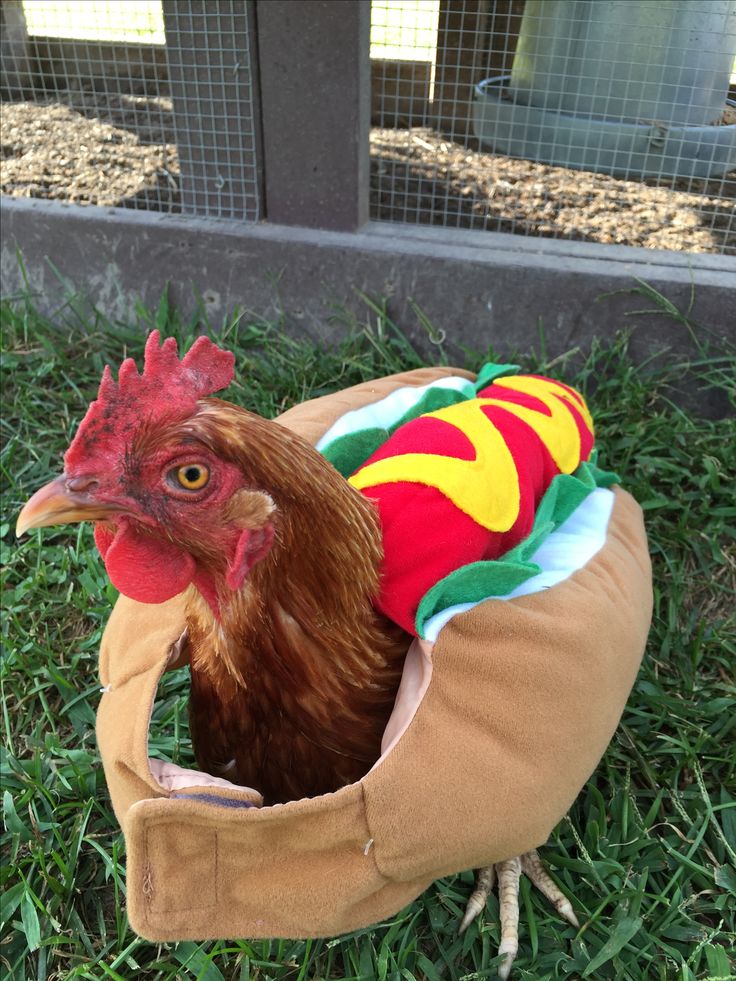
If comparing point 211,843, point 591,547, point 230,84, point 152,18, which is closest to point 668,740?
point 591,547

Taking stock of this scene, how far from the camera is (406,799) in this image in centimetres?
114

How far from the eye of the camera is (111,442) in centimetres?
104

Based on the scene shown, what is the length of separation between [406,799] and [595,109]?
7.67 ft

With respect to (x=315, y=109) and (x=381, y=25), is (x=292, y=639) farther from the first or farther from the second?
(x=381, y=25)

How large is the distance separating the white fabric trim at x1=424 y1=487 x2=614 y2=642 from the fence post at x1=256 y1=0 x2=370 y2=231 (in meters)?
1.31

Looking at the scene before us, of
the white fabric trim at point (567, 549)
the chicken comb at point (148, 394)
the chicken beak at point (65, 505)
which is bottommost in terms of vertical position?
the white fabric trim at point (567, 549)

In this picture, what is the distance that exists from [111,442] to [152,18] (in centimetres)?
331

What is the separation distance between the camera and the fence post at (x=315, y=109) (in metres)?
2.32

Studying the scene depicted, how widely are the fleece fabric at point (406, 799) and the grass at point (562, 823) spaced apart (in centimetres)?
26

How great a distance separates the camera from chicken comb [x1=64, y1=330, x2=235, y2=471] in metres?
1.04

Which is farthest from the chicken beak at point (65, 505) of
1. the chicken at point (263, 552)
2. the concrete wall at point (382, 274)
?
the concrete wall at point (382, 274)

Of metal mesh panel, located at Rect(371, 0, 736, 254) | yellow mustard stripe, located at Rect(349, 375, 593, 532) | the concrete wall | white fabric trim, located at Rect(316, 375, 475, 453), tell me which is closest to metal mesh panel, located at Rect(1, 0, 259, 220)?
the concrete wall

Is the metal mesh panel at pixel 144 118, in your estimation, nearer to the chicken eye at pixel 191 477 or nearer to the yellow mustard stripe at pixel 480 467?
the yellow mustard stripe at pixel 480 467

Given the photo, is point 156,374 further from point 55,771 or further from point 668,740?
point 668,740
